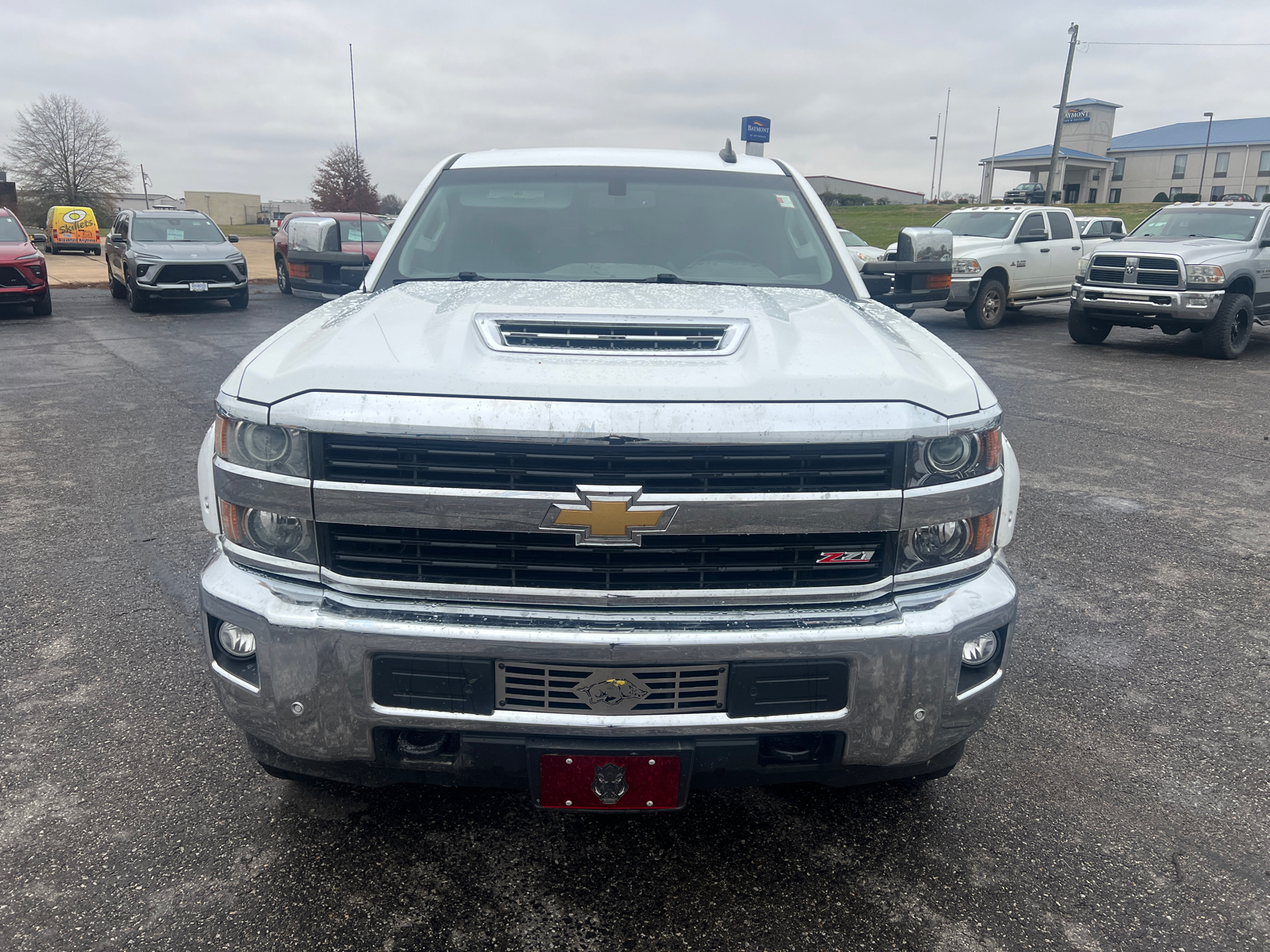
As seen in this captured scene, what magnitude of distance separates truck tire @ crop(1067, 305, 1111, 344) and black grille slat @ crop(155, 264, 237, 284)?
1346 cm

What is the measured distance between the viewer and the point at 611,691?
6.54ft

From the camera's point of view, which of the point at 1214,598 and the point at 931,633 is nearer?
the point at 931,633

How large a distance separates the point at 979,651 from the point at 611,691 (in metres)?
0.90

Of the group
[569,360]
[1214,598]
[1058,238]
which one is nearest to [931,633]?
[569,360]

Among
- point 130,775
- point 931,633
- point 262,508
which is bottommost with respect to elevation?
point 130,775

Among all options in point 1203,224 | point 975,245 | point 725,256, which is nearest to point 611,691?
point 725,256

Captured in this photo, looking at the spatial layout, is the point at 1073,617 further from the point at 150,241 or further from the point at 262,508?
the point at 150,241

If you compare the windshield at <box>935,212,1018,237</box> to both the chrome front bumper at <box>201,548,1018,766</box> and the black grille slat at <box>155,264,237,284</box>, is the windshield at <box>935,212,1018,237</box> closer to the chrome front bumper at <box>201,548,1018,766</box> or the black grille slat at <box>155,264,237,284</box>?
the black grille slat at <box>155,264,237,284</box>

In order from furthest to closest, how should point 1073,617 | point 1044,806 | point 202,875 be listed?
1. point 1073,617
2. point 1044,806
3. point 202,875

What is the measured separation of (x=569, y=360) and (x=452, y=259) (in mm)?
1433

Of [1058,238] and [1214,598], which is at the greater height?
[1058,238]

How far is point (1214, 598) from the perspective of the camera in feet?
13.9

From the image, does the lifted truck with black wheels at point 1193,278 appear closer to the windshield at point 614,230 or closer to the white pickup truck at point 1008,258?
the white pickup truck at point 1008,258

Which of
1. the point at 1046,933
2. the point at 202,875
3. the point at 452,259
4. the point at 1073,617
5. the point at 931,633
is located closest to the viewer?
the point at 931,633
